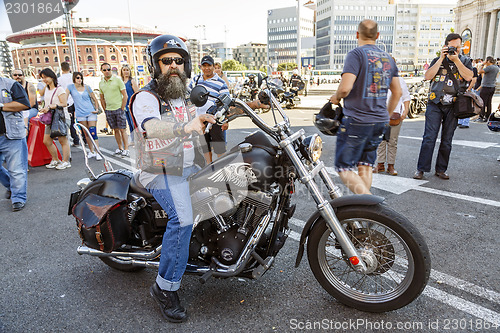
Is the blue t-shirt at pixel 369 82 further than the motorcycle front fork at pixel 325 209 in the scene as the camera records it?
Yes

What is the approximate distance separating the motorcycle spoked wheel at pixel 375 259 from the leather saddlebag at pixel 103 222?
1.47 meters

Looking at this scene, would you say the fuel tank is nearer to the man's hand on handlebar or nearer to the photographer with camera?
the man's hand on handlebar

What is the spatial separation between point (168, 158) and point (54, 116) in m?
5.76

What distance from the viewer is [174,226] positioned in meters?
2.38

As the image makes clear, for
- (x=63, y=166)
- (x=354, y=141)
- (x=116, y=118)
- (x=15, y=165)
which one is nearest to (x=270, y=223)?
(x=354, y=141)

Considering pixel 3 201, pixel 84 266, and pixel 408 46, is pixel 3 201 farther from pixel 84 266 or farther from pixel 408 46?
pixel 408 46

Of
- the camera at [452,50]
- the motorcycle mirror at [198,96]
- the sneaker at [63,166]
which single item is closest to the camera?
the motorcycle mirror at [198,96]

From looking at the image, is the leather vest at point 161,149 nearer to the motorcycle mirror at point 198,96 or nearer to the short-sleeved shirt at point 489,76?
the motorcycle mirror at point 198,96

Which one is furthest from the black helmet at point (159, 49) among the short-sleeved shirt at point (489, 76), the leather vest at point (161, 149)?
the short-sleeved shirt at point (489, 76)

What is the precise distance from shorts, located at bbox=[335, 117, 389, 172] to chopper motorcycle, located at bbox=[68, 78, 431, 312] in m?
0.90

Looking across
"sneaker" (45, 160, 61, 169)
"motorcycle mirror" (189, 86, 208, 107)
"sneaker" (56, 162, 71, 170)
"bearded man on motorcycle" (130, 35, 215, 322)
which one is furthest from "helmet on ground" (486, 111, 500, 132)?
"sneaker" (45, 160, 61, 169)

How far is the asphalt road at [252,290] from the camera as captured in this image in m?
2.41

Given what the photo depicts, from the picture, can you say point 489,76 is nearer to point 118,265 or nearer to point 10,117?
point 118,265

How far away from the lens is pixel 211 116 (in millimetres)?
2107
